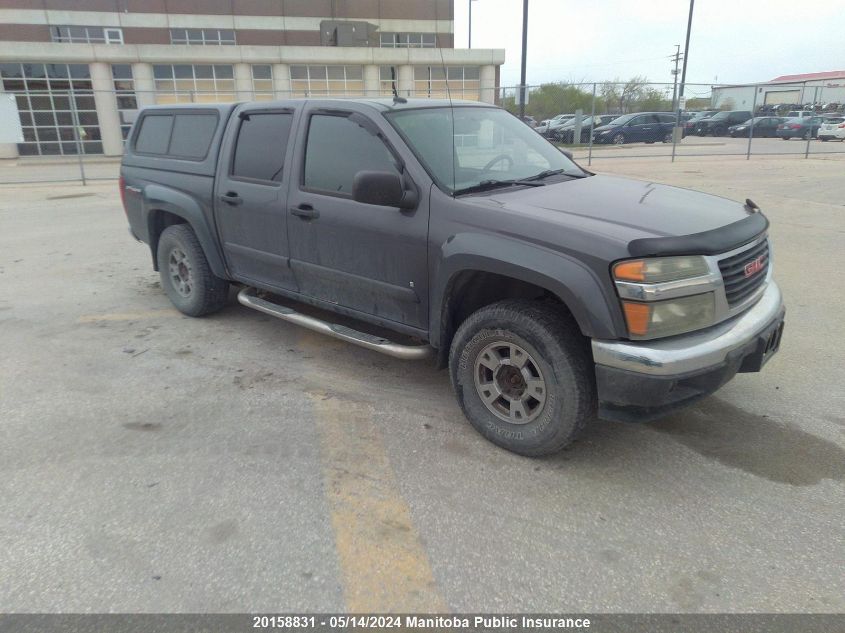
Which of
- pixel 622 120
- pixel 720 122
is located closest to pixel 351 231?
pixel 622 120

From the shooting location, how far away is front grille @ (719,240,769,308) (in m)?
2.97

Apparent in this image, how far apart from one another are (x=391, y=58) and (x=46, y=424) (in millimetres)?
29424

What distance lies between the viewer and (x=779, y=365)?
169 inches

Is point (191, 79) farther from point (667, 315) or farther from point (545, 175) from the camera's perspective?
point (667, 315)

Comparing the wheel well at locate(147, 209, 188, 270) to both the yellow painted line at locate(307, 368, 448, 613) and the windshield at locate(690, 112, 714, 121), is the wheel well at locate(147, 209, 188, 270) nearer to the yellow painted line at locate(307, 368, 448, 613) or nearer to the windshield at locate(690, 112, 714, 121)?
the yellow painted line at locate(307, 368, 448, 613)

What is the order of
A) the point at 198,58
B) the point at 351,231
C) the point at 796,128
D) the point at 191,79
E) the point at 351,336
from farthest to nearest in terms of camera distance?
the point at 796,128, the point at 191,79, the point at 198,58, the point at 351,336, the point at 351,231

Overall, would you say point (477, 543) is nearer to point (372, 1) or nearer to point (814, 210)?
point (814, 210)

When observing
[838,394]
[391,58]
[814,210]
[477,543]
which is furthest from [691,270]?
[391,58]

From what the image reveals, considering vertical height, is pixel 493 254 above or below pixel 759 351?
above

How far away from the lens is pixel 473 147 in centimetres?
389

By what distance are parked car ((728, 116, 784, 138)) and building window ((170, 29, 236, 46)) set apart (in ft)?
94.6

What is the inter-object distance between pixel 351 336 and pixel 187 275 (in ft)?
7.40

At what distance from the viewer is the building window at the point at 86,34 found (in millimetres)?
31969

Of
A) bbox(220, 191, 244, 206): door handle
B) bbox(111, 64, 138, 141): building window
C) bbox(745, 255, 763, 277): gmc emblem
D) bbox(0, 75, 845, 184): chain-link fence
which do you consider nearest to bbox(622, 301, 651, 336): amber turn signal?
bbox(745, 255, 763, 277): gmc emblem
